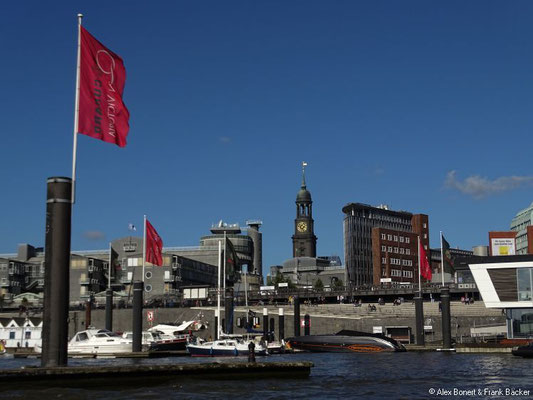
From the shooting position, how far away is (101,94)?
104ft

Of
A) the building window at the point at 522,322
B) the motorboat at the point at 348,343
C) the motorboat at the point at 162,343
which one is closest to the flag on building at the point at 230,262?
the motorboat at the point at 162,343

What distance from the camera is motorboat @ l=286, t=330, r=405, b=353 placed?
87.9 metres

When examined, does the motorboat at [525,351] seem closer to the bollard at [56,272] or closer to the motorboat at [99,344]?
the motorboat at [99,344]

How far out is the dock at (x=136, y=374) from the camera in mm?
30047

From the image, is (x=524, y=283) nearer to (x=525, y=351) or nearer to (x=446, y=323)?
(x=446, y=323)

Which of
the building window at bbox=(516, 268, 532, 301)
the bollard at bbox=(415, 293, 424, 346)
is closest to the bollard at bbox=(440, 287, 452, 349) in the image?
the bollard at bbox=(415, 293, 424, 346)

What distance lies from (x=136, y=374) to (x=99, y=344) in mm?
48381

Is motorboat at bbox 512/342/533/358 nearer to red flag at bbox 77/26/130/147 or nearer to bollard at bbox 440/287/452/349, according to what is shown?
bollard at bbox 440/287/452/349

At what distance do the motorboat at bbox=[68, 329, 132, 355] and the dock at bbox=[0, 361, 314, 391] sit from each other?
142 feet

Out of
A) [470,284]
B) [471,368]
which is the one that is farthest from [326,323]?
[471,368]

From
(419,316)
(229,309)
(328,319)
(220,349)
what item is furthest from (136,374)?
(328,319)

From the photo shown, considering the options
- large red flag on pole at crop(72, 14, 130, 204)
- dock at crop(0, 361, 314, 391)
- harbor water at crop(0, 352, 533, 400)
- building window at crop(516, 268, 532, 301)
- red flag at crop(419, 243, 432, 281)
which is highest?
large red flag on pole at crop(72, 14, 130, 204)

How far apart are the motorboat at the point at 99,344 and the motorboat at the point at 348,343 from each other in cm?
2424

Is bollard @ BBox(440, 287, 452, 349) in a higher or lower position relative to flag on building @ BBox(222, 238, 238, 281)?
lower
